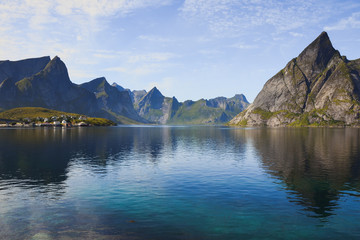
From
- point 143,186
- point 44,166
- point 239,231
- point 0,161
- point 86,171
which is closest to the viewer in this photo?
point 239,231

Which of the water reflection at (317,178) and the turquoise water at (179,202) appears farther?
the water reflection at (317,178)

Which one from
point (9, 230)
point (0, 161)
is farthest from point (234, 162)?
point (0, 161)

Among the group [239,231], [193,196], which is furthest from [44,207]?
[239,231]

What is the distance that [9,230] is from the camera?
25562 mm

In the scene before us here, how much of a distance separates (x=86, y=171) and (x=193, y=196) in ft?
91.8

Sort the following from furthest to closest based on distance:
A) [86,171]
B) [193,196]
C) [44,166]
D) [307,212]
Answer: [44,166]
[86,171]
[193,196]
[307,212]

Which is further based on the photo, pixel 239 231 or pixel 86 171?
pixel 86 171

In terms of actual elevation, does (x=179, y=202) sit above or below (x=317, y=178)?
above

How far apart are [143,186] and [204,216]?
16468 mm

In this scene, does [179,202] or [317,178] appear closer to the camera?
[179,202]

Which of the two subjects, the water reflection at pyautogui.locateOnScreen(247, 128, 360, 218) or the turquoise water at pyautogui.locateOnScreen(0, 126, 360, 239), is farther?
the water reflection at pyautogui.locateOnScreen(247, 128, 360, 218)

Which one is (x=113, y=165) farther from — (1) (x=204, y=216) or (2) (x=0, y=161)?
(1) (x=204, y=216)

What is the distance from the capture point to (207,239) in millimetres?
24062

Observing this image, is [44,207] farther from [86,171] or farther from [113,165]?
[113,165]
